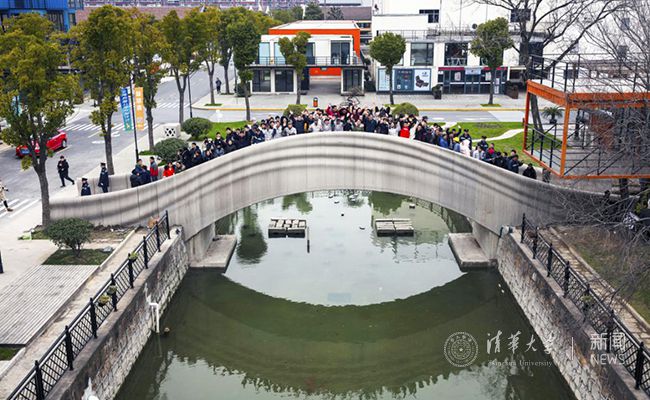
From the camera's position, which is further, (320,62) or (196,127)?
(320,62)

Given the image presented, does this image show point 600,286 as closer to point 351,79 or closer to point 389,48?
point 389,48

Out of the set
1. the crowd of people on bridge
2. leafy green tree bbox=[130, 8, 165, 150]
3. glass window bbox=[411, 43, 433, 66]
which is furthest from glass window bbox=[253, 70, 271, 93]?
the crowd of people on bridge

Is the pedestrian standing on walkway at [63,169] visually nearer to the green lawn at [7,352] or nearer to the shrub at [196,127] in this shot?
the shrub at [196,127]

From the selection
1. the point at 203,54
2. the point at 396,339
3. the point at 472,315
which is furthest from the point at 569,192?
the point at 203,54

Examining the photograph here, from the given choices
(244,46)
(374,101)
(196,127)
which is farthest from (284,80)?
(196,127)

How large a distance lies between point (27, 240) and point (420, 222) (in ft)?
49.0

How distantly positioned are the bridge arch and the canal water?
2343 millimetres

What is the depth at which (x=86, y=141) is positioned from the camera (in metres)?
38.8

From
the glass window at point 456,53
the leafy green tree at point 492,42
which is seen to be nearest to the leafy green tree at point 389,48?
the leafy green tree at point 492,42

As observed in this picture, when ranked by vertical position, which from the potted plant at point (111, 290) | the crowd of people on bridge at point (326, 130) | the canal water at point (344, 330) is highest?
the crowd of people on bridge at point (326, 130)

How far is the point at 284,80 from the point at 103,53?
33159mm

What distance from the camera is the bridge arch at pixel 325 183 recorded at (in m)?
22.0

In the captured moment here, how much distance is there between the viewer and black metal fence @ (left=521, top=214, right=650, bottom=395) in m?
13.0

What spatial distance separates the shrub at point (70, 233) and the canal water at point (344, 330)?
3.28 meters
